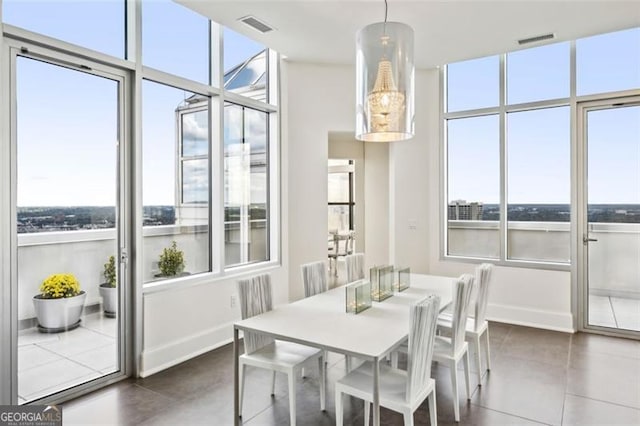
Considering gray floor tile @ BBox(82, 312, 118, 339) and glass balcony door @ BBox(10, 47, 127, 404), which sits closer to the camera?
glass balcony door @ BBox(10, 47, 127, 404)

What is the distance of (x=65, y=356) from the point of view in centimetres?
290

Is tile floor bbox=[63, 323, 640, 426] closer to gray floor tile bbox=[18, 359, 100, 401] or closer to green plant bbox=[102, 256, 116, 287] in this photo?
gray floor tile bbox=[18, 359, 100, 401]

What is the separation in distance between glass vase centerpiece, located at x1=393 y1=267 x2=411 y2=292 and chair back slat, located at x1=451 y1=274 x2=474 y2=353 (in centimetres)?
65

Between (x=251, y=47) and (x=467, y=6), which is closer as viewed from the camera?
(x=467, y=6)

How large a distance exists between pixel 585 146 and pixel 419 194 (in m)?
1.98

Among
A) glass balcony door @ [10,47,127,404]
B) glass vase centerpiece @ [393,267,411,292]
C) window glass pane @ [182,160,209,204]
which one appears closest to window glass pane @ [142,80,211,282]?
window glass pane @ [182,160,209,204]

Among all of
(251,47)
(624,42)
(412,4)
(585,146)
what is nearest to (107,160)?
(251,47)

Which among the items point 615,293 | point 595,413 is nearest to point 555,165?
point 615,293

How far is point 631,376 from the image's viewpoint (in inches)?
128

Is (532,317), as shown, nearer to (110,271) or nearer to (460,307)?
(460,307)

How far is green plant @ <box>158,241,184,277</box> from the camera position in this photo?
Result: 12.0 feet

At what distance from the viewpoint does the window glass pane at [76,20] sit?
8.54 feet

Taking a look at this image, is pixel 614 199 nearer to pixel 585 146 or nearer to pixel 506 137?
pixel 585 146

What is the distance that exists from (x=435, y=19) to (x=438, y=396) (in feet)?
10.9
